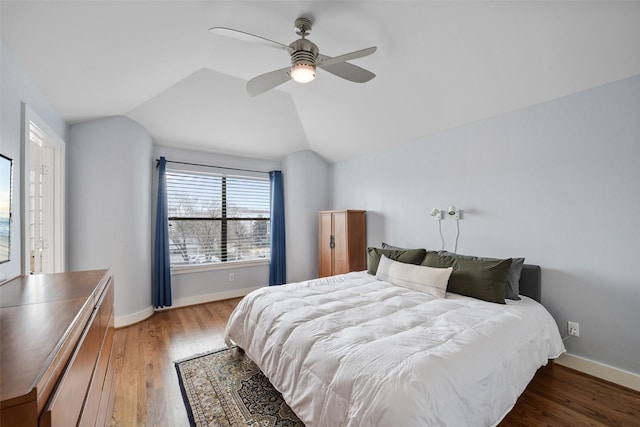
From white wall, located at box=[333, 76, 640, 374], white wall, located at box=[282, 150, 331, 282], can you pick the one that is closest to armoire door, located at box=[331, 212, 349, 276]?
white wall, located at box=[282, 150, 331, 282]

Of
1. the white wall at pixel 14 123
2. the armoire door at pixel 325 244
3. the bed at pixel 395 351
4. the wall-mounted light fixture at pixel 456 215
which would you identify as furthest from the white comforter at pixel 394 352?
the armoire door at pixel 325 244

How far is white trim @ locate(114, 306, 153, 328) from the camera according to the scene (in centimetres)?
323

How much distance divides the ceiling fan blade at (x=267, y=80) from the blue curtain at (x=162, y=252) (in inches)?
89.9

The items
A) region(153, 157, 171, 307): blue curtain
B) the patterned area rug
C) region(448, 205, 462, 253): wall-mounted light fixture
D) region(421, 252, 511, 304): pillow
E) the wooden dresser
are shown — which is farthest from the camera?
region(153, 157, 171, 307): blue curtain

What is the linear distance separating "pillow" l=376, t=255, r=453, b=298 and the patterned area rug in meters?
1.48

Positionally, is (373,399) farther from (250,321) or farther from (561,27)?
(561,27)

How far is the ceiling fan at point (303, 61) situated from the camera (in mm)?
1790

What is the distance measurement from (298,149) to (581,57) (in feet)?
11.7

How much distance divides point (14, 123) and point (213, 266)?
288cm

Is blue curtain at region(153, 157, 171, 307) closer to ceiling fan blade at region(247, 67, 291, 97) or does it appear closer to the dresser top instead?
the dresser top

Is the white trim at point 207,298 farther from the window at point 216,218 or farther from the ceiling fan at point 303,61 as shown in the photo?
the ceiling fan at point 303,61

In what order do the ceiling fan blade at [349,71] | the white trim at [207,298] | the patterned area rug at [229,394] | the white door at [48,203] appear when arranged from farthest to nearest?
the white trim at [207,298] < the white door at [48,203] < the ceiling fan blade at [349,71] < the patterned area rug at [229,394]

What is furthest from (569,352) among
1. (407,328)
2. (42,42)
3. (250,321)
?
(42,42)

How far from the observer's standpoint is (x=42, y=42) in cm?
178
